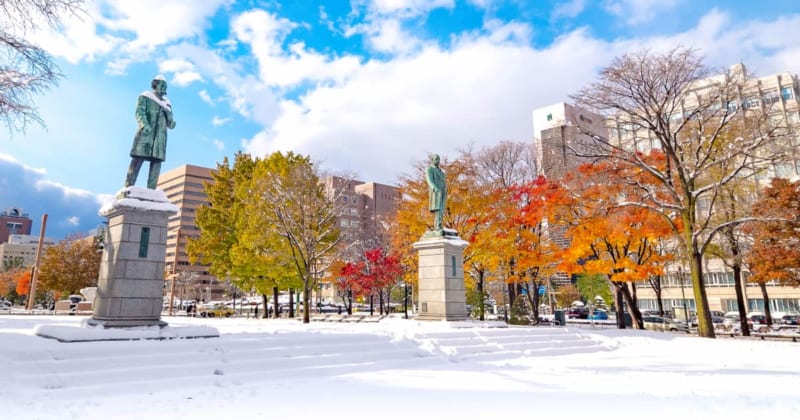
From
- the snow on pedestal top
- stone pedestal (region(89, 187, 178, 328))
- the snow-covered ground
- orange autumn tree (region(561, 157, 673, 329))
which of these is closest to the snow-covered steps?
the snow-covered ground

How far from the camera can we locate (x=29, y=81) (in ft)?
32.0

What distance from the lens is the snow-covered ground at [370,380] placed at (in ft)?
20.6

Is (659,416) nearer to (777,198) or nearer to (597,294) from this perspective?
(777,198)

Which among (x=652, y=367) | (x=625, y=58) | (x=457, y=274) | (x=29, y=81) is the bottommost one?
(x=652, y=367)

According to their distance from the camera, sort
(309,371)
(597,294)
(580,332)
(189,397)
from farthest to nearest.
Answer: (597,294), (580,332), (309,371), (189,397)

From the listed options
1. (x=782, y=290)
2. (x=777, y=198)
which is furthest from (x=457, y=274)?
(x=782, y=290)

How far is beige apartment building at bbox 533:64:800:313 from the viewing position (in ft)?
70.8

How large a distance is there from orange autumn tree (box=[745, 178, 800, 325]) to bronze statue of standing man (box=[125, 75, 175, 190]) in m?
25.5

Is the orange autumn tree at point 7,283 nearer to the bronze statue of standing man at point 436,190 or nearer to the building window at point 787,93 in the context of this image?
the bronze statue of standing man at point 436,190

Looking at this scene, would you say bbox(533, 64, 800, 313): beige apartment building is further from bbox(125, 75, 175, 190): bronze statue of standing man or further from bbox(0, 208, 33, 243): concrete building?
bbox(0, 208, 33, 243): concrete building

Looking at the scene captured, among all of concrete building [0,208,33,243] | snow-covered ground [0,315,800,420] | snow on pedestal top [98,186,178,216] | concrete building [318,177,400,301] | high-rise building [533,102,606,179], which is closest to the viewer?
snow-covered ground [0,315,800,420]

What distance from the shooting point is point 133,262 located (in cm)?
1121

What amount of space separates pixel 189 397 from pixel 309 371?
8.82 feet

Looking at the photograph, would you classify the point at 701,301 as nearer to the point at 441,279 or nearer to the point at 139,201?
the point at 441,279
